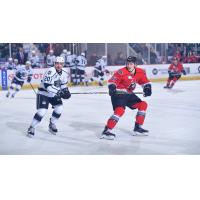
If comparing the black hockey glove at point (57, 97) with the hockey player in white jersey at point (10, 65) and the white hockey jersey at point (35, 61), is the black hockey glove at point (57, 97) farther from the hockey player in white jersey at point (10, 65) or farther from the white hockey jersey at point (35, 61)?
the hockey player in white jersey at point (10, 65)

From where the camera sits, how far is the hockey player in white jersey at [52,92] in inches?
A: 168

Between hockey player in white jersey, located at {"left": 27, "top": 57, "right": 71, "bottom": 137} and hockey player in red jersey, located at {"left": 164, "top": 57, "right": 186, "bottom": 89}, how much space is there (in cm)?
217

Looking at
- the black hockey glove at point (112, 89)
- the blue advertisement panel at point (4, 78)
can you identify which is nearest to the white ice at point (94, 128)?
the black hockey glove at point (112, 89)

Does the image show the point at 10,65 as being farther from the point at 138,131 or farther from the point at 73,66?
the point at 138,131

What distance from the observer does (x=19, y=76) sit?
5652mm

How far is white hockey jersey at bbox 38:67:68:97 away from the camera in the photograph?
4.25 meters

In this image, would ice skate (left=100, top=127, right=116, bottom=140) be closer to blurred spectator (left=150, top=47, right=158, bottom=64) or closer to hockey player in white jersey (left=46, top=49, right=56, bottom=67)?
hockey player in white jersey (left=46, top=49, right=56, bottom=67)

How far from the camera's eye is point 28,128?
4375mm

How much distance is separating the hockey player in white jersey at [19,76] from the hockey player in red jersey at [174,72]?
2.02 meters

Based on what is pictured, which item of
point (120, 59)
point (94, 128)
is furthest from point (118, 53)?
point (94, 128)

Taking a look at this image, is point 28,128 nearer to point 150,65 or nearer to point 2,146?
point 2,146

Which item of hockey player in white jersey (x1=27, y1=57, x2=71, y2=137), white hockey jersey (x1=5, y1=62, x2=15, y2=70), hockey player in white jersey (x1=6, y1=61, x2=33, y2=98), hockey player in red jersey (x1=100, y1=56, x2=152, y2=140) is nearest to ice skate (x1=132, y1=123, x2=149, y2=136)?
hockey player in red jersey (x1=100, y1=56, x2=152, y2=140)

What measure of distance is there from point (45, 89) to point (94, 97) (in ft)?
2.80

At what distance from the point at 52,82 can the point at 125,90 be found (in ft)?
2.48
